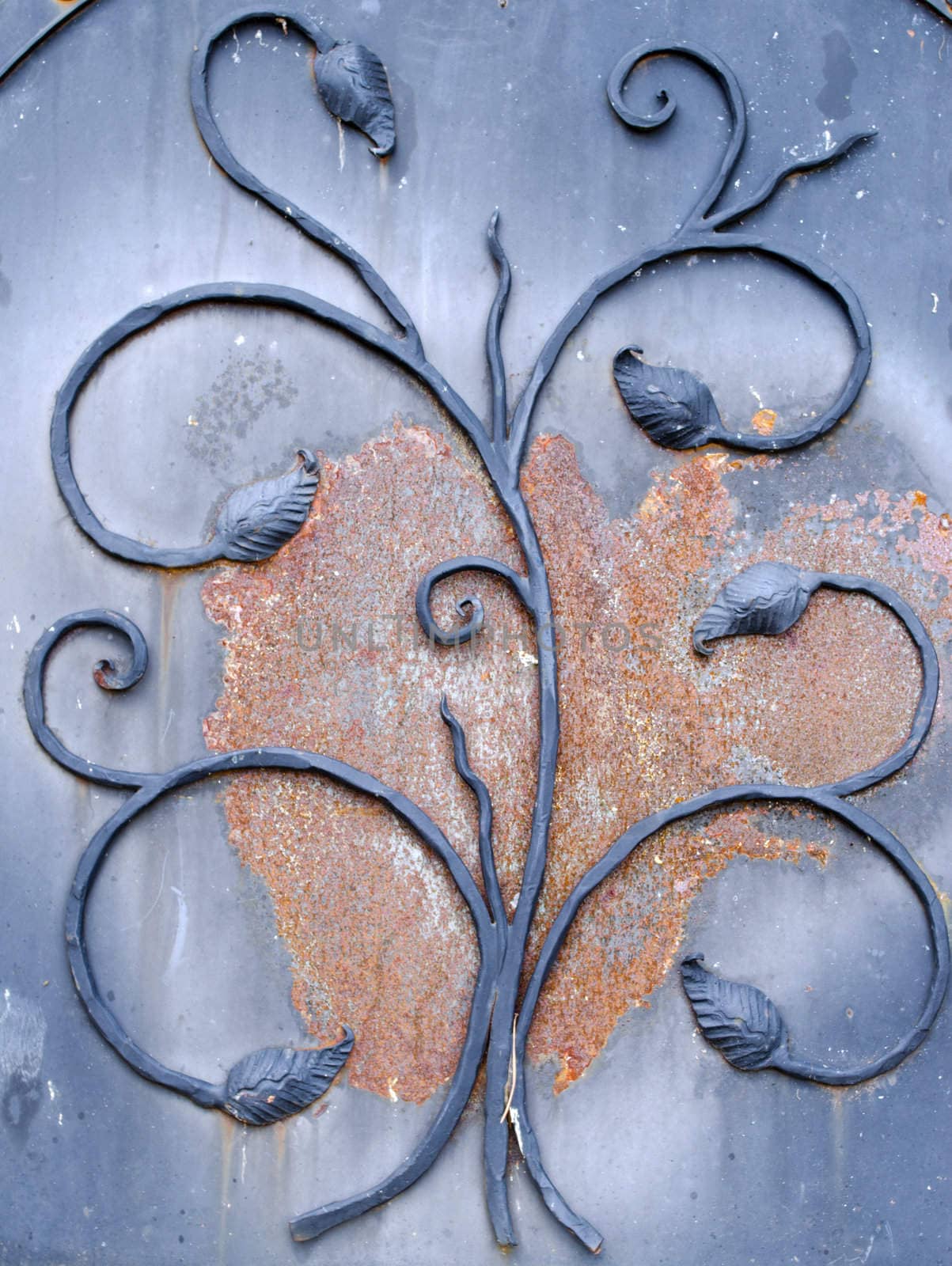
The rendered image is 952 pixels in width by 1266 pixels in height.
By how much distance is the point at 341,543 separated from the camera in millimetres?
1186

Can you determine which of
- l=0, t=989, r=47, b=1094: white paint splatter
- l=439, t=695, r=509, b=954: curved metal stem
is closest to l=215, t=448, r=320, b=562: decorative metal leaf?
l=439, t=695, r=509, b=954: curved metal stem

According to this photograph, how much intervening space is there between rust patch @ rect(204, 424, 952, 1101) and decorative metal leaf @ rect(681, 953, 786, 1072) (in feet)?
0.14

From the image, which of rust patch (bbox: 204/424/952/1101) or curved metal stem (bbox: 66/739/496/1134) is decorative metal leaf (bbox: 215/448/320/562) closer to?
rust patch (bbox: 204/424/952/1101)

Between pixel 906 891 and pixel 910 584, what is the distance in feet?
0.99

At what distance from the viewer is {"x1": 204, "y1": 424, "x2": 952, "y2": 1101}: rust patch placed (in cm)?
114

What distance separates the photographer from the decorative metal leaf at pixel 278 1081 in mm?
1095

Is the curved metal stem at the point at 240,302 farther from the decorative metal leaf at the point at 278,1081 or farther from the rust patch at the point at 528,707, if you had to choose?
the decorative metal leaf at the point at 278,1081

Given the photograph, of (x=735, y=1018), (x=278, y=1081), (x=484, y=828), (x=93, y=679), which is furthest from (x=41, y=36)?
(x=735, y=1018)

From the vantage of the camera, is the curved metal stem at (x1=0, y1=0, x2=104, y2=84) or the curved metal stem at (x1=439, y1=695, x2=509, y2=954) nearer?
the curved metal stem at (x1=439, y1=695, x2=509, y2=954)

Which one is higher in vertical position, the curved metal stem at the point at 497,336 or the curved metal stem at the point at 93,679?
the curved metal stem at the point at 497,336

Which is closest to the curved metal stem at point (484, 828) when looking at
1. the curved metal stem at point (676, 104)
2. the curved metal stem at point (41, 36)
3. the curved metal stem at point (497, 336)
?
the curved metal stem at point (497, 336)

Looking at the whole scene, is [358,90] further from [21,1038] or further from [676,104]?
[21,1038]

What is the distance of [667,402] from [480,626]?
29 cm

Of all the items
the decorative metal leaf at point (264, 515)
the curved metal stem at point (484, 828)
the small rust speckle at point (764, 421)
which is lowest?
the curved metal stem at point (484, 828)
